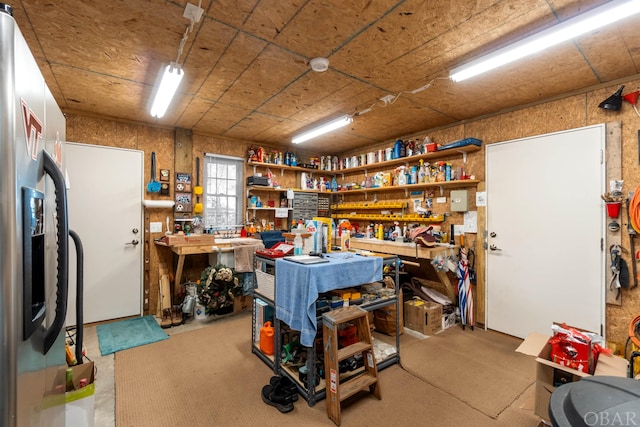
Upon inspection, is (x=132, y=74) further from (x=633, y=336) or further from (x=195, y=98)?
(x=633, y=336)

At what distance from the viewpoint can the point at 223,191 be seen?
482 centimetres

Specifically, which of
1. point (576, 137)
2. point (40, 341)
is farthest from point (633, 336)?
point (40, 341)

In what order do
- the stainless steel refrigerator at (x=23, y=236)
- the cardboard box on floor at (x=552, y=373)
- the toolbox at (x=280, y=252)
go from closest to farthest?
1. the stainless steel refrigerator at (x=23, y=236)
2. the cardboard box on floor at (x=552, y=373)
3. the toolbox at (x=280, y=252)

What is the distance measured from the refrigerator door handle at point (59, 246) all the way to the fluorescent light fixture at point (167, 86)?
6.06 feet

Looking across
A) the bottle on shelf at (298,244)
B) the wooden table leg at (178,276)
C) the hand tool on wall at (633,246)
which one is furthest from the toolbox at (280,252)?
the hand tool on wall at (633,246)

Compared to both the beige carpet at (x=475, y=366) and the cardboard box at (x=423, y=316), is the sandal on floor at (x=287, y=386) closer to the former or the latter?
the beige carpet at (x=475, y=366)

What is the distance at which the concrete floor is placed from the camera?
2.05 meters

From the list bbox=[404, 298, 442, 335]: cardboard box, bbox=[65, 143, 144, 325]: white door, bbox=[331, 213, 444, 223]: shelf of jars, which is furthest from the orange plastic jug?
bbox=[331, 213, 444, 223]: shelf of jars

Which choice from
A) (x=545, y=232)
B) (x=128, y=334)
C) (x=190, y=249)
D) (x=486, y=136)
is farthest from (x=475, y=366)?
(x=128, y=334)

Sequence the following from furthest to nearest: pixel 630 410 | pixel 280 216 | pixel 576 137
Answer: pixel 280 216, pixel 576 137, pixel 630 410

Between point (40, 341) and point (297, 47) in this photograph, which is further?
point (297, 47)

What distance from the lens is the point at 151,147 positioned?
13.6 ft

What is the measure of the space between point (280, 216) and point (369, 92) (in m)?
2.86

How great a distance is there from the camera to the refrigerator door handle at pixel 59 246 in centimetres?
90
